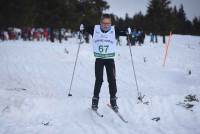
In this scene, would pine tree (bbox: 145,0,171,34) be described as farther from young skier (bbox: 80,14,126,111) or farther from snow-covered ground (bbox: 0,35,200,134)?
young skier (bbox: 80,14,126,111)

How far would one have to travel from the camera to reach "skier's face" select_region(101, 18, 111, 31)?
897 cm

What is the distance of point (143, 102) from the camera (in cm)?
993

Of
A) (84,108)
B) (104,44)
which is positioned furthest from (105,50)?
(84,108)

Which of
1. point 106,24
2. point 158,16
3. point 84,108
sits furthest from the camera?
point 158,16

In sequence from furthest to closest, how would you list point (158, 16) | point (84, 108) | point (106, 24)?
point (158, 16)
point (84, 108)
point (106, 24)

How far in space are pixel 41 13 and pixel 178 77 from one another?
34.9 m

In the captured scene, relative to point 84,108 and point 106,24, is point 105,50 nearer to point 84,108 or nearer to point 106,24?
point 106,24

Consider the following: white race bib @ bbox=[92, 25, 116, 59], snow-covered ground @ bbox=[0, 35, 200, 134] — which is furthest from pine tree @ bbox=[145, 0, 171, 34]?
white race bib @ bbox=[92, 25, 116, 59]

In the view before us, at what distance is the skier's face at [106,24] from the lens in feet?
29.4

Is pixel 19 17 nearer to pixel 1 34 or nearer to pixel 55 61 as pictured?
pixel 1 34

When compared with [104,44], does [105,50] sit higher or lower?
lower

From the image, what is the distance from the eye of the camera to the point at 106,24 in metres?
9.01

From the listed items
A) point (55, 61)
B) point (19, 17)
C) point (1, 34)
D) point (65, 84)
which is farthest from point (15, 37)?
point (65, 84)

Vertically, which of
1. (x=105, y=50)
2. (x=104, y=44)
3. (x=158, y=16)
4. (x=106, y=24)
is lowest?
(x=105, y=50)
